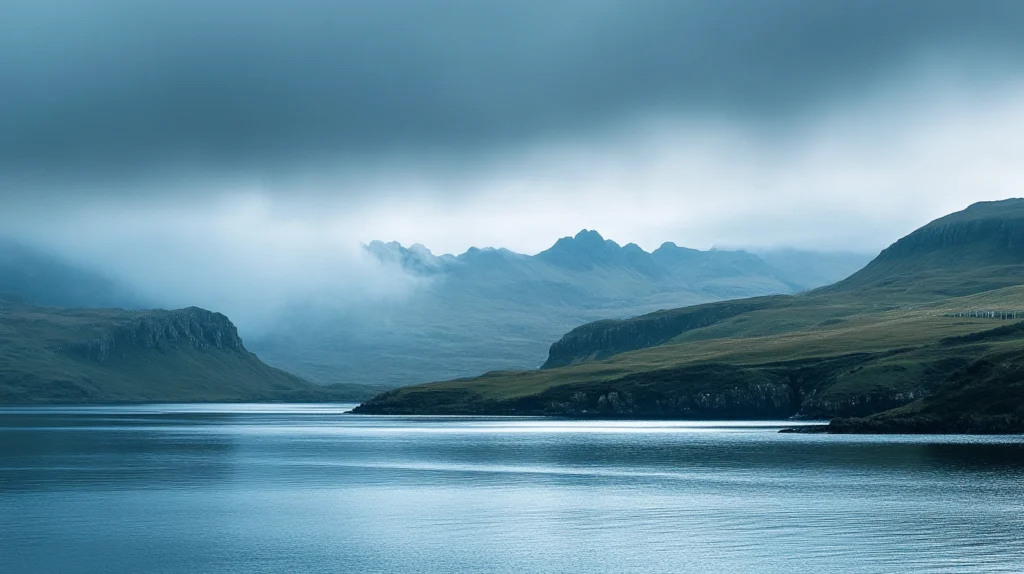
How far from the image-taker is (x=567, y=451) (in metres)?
157

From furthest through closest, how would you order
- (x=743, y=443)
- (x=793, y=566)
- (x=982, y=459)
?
1. (x=743, y=443)
2. (x=982, y=459)
3. (x=793, y=566)

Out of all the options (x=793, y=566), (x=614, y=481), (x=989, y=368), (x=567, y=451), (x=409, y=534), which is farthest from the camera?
(x=989, y=368)

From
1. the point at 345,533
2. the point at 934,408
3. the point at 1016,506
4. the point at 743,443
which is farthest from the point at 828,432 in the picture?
the point at 345,533

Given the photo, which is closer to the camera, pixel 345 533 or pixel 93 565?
pixel 93 565

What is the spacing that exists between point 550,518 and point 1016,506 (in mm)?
36839

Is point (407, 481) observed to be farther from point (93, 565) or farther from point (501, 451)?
point (93, 565)

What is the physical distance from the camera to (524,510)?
9025 centimetres

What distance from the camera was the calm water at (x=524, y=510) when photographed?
66750mm

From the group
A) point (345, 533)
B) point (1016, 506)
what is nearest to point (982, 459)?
point (1016, 506)

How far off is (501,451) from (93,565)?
95.3 m

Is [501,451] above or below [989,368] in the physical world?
below

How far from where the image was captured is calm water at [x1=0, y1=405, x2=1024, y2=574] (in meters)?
66.8

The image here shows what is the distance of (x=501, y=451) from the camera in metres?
158

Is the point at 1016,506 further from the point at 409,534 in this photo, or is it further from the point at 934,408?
the point at 934,408
